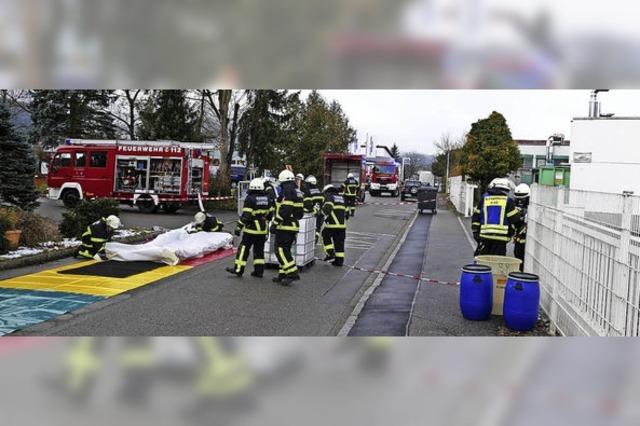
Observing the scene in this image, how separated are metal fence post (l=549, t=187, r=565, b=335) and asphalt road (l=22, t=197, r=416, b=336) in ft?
8.66

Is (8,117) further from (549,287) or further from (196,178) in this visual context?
(549,287)

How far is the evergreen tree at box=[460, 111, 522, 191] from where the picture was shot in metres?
32.7

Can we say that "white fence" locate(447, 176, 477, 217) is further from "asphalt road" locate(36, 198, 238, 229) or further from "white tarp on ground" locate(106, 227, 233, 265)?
"white tarp on ground" locate(106, 227, 233, 265)

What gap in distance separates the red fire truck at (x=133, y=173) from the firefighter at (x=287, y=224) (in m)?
14.2

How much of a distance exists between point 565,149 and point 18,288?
49.0 m

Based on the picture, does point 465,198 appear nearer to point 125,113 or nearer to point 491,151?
point 491,151

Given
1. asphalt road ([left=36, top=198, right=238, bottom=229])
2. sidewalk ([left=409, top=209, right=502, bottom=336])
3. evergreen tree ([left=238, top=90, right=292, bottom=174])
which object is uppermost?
evergreen tree ([left=238, top=90, right=292, bottom=174])

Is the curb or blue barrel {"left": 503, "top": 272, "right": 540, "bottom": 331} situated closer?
blue barrel {"left": 503, "top": 272, "right": 540, "bottom": 331}

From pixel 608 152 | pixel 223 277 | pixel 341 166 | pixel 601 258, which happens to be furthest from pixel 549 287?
pixel 341 166

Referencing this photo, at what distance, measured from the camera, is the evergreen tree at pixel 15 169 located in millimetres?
15055

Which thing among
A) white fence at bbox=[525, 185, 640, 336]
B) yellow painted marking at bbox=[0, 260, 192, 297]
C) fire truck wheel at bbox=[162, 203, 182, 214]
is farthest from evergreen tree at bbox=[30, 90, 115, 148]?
white fence at bbox=[525, 185, 640, 336]

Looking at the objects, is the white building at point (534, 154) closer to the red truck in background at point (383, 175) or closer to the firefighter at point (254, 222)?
the red truck in background at point (383, 175)

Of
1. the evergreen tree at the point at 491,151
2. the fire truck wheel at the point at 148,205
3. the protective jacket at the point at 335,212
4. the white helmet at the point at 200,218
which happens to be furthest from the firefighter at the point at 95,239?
the evergreen tree at the point at 491,151
